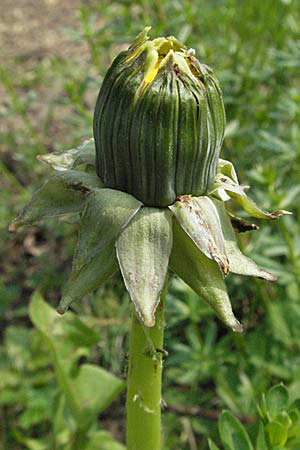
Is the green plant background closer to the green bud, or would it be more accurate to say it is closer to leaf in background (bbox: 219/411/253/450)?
leaf in background (bbox: 219/411/253/450)

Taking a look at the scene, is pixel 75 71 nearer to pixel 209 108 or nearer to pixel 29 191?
pixel 29 191

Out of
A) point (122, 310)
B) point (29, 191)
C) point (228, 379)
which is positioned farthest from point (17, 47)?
point (228, 379)

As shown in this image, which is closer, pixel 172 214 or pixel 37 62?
pixel 172 214

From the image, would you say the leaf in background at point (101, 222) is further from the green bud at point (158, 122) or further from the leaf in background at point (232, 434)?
the leaf in background at point (232, 434)

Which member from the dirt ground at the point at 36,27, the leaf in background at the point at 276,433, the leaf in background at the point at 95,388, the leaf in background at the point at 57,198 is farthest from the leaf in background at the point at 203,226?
the dirt ground at the point at 36,27

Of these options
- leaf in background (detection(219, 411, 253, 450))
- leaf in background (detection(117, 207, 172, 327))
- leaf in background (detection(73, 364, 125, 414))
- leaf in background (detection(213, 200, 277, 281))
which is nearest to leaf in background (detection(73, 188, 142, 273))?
leaf in background (detection(117, 207, 172, 327))
